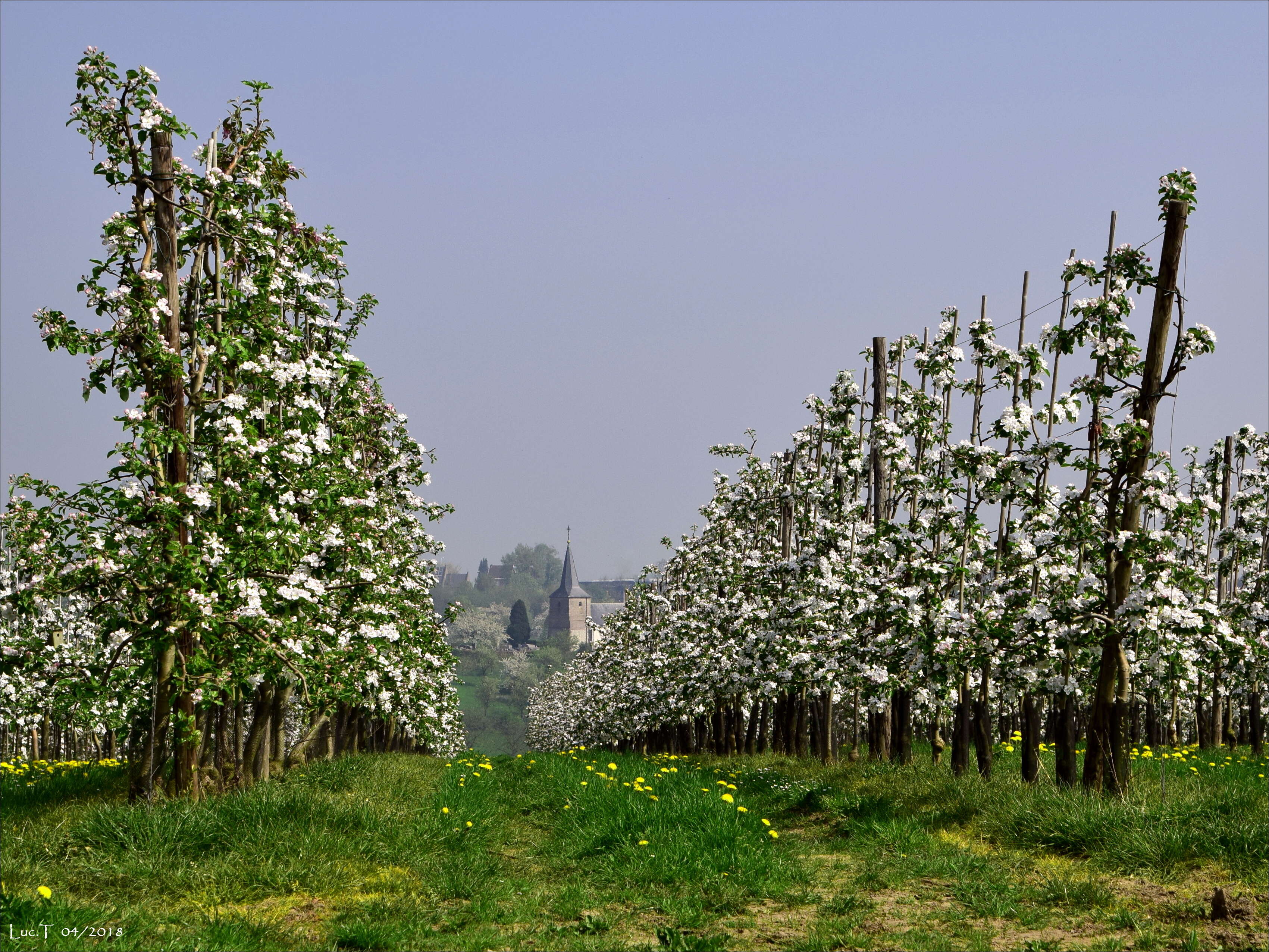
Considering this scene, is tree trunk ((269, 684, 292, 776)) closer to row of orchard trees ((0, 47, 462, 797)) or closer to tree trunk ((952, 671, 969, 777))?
row of orchard trees ((0, 47, 462, 797))

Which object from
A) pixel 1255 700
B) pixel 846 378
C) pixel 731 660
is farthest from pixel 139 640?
pixel 1255 700

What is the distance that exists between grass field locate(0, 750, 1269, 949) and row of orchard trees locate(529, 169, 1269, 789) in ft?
5.24

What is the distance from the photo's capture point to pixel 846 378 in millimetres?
19609

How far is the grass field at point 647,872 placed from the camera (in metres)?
7.10

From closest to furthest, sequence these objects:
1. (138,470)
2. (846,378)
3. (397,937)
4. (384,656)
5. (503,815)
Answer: (397,937) < (138,470) < (503,815) < (384,656) < (846,378)

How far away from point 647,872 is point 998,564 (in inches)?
239

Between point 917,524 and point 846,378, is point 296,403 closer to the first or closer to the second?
point 917,524

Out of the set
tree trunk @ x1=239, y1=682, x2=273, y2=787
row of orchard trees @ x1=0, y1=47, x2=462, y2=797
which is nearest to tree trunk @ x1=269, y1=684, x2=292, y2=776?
tree trunk @ x1=239, y1=682, x2=273, y2=787

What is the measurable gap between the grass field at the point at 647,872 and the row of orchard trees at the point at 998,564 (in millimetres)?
1597

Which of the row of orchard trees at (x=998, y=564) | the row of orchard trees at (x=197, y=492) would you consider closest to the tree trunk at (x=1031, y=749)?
the row of orchard trees at (x=998, y=564)

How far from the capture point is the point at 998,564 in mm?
12227

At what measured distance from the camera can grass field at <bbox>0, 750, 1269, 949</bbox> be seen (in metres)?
7.10

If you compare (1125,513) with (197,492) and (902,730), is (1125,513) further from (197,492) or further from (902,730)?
(197,492)

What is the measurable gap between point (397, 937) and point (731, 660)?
16.9 metres
